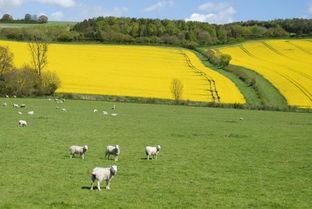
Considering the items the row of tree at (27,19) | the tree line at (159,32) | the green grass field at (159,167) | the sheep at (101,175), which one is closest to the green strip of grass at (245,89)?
the green grass field at (159,167)

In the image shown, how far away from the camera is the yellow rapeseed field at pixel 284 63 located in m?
75.2

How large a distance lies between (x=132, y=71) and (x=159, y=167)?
231ft

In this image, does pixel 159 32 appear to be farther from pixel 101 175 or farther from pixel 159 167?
pixel 101 175

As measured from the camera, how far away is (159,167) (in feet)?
69.7

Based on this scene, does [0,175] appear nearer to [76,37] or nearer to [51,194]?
[51,194]

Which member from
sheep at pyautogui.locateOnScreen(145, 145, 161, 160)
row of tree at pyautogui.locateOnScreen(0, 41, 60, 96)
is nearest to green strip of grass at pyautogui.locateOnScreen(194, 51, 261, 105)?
row of tree at pyautogui.locateOnScreen(0, 41, 60, 96)

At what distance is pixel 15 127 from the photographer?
33.0 meters

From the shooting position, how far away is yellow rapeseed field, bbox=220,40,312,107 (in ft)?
247

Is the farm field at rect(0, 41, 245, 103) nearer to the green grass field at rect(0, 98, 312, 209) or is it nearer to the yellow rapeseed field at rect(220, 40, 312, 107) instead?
the yellow rapeseed field at rect(220, 40, 312, 107)

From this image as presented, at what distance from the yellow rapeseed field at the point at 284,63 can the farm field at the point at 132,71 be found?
822cm

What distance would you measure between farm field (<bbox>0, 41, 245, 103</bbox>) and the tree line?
395 inches

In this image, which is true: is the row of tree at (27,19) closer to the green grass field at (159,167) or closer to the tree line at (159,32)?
the tree line at (159,32)

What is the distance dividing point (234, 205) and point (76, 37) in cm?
11986

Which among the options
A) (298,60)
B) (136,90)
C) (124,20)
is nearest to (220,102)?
(136,90)
